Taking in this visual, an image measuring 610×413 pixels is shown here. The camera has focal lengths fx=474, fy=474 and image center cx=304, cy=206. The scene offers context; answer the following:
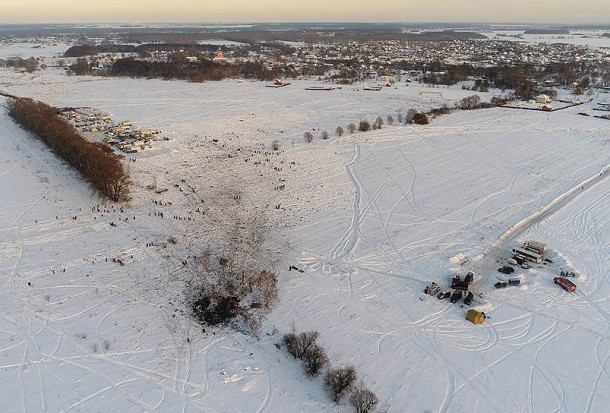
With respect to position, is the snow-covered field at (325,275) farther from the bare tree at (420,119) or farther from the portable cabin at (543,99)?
the portable cabin at (543,99)

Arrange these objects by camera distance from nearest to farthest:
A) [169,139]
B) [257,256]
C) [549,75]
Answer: [257,256]
[169,139]
[549,75]

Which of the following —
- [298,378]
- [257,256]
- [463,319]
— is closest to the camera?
[298,378]

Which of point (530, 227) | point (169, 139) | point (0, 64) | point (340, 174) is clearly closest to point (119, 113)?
point (169, 139)

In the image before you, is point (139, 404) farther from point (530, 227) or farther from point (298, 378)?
point (530, 227)

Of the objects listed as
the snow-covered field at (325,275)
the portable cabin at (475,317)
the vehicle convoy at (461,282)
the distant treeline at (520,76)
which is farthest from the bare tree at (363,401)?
the distant treeline at (520,76)

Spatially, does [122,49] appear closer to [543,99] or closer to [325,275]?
[543,99]

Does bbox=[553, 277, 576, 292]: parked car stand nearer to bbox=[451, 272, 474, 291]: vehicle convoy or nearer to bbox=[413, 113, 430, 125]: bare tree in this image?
bbox=[451, 272, 474, 291]: vehicle convoy
